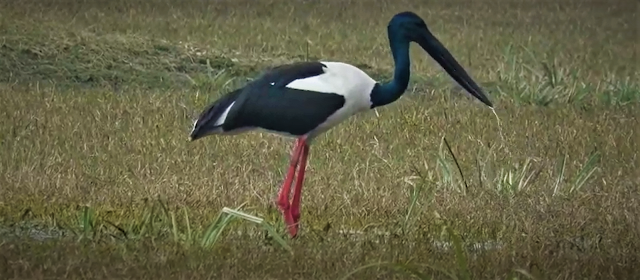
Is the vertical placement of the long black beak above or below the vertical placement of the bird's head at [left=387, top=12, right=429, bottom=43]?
below

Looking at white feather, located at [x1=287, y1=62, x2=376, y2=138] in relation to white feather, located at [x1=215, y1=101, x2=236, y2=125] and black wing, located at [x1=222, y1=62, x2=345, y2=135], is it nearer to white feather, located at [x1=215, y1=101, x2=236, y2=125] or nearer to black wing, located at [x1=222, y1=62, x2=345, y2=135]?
black wing, located at [x1=222, y1=62, x2=345, y2=135]

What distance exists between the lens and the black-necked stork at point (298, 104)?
421cm

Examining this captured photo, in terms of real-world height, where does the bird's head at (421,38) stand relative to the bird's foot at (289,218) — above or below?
above

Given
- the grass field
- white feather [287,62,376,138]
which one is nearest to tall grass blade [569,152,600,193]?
the grass field

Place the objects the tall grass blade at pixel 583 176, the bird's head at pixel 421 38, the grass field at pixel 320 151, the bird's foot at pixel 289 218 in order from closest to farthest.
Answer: the grass field at pixel 320 151
the bird's foot at pixel 289 218
the bird's head at pixel 421 38
the tall grass blade at pixel 583 176

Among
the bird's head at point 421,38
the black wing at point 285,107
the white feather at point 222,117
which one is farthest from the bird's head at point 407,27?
the white feather at point 222,117

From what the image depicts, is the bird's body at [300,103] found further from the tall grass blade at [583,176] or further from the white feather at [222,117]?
the tall grass blade at [583,176]

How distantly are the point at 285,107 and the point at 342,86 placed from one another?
0.17 meters

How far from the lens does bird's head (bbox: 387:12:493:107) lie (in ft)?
14.5

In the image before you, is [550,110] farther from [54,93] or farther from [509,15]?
[54,93]

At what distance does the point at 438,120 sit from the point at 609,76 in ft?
6.33

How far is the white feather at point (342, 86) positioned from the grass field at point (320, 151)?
0.97 ft

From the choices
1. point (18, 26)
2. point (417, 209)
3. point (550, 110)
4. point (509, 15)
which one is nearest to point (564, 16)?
point (509, 15)

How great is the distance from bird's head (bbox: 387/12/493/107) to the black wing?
0.28m
